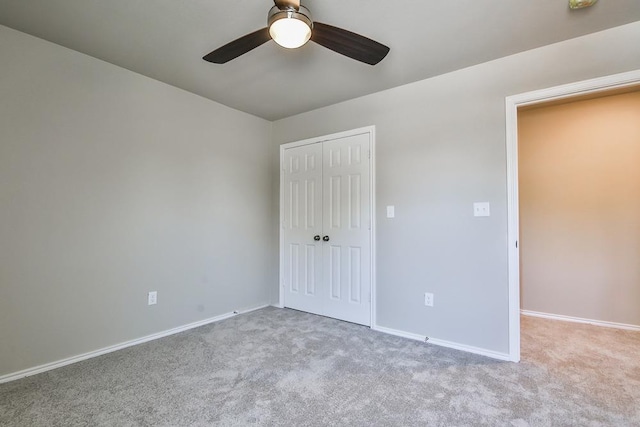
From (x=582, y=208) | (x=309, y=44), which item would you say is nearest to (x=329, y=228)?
(x=309, y=44)

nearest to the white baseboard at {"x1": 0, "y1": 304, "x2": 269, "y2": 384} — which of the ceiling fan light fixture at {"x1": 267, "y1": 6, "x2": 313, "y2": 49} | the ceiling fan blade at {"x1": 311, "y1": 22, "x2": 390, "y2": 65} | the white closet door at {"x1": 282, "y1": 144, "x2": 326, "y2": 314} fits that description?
the white closet door at {"x1": 282, "y1": 144, "x2": 326, "y2": 314}

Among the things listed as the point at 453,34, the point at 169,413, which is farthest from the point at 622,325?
the point at 169,413

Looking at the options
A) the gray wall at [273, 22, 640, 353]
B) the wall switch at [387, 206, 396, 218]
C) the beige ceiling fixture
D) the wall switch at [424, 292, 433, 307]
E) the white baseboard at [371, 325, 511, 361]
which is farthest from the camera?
the wall switch at [387, 206, 396, 218]

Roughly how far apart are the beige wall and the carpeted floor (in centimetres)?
54

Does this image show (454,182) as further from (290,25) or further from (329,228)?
(290,25)

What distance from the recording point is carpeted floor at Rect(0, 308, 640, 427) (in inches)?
64.3

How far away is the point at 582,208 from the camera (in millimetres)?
3227

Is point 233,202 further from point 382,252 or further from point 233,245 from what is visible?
point 382,252

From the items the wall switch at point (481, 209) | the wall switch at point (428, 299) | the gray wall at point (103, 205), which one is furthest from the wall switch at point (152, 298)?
the wall switch at point (481, 209)

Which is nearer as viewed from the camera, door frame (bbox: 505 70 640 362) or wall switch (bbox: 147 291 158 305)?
door frame (bbox: 505 70 640 362)

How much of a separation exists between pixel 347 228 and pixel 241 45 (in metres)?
2.03

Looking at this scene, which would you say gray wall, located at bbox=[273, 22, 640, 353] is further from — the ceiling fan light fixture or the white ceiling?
the ceiling fan light fixture

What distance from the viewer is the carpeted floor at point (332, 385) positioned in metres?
1.63

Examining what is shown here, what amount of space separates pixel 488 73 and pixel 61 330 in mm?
3940
